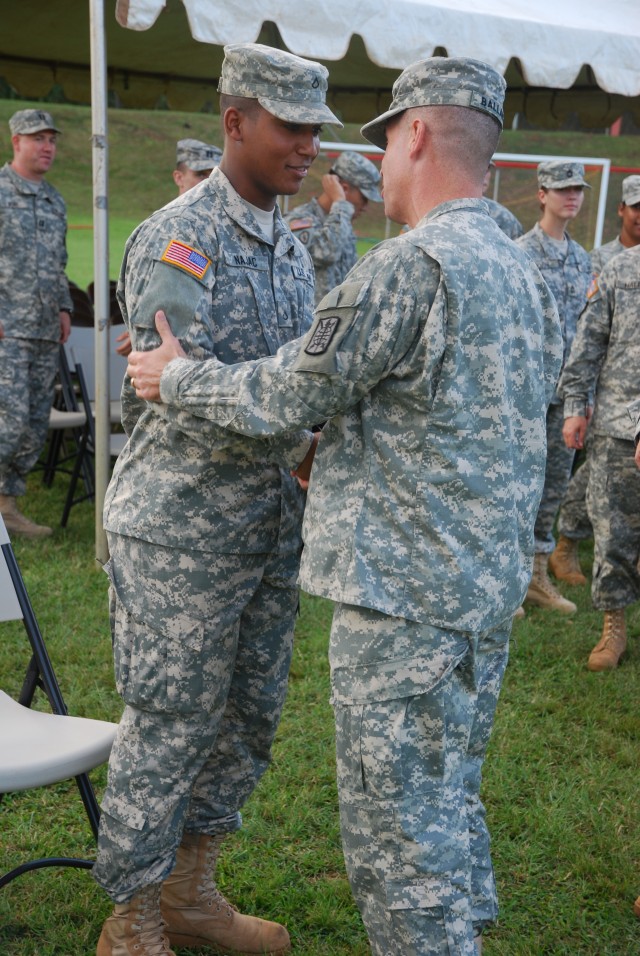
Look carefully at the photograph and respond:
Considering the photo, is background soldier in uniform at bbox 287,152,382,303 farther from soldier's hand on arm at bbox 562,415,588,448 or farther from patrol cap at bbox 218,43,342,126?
patrol cap at bbox 218,43,342,126

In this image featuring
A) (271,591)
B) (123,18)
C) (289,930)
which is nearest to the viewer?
(271,591)

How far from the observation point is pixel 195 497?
2.27 metres

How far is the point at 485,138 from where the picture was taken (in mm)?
1941

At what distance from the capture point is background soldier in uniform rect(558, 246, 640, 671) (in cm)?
470

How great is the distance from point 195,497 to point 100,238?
3.30 m

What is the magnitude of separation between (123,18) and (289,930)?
12.2 feet

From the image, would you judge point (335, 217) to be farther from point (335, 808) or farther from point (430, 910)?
point (430, 910)

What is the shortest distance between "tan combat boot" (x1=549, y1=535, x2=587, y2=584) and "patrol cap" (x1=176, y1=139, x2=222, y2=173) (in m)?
3.24

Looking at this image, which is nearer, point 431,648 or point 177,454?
point 431,648

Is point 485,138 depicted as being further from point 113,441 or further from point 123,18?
point 113,441

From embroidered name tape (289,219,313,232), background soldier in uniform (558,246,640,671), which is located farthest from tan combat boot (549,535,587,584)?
embroidered name tape (289,219,313,232)

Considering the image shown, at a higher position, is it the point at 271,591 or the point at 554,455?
the point at 271,591

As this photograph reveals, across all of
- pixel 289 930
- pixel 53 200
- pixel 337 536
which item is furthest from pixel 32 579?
pixel 337 536

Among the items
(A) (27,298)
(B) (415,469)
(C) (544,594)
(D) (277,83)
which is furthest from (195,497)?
(A) (27,298)
